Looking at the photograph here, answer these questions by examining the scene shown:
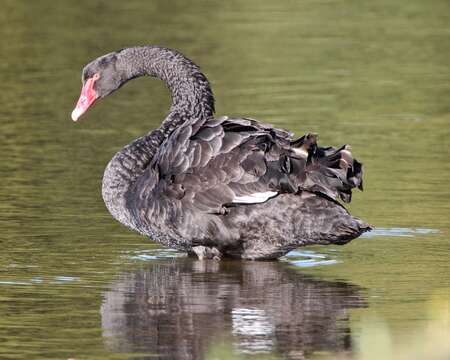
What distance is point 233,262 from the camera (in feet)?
27.7

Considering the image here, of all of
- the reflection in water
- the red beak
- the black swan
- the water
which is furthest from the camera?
the red beak

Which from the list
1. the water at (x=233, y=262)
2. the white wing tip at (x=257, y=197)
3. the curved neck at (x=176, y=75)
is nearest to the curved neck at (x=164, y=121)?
the curved neck at (x=176, y=75)

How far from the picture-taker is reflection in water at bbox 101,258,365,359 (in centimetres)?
620

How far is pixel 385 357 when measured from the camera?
4.43m

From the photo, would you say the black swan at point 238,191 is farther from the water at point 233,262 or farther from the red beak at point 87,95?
the red beak at point 87,95

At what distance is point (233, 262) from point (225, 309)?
150cm

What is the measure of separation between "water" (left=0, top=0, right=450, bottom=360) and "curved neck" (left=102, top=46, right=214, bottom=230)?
33cm

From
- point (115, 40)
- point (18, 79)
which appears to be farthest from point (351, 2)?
point (18, 79)

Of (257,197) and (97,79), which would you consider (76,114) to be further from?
(257,197)

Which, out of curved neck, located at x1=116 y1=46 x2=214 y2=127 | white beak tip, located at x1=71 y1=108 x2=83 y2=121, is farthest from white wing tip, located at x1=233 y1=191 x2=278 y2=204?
white beak tip, located at x1=71 y1=108 x2=83 y2=121

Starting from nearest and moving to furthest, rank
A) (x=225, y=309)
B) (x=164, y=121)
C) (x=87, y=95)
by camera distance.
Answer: (x=225, y=309) → (x=164, y=121) → (x=87, y=95)

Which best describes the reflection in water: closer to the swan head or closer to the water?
the water

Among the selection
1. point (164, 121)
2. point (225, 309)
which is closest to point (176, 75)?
point (164, 121)

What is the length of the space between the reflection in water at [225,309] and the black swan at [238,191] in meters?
0.21
